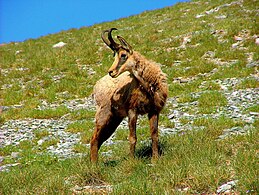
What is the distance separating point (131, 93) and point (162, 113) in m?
6.53

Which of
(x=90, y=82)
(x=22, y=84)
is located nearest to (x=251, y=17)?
(x=90, y=82)

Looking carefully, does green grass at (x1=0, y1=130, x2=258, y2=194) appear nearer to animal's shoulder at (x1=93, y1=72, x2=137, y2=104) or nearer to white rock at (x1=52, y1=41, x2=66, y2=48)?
animal's shoulder at (x1=93, y1=72, x2=137, y2=104)

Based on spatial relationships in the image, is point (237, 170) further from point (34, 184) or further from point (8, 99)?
point (8, 99)

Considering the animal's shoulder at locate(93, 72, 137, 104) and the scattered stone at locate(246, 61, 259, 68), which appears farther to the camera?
the scattered stone at locate(246, 61, 259, 68)

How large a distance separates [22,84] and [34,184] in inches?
683

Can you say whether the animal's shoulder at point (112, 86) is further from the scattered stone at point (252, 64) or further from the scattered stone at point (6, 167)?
the scattered stone at point (252, 64)

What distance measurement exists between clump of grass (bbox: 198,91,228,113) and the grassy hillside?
47mm

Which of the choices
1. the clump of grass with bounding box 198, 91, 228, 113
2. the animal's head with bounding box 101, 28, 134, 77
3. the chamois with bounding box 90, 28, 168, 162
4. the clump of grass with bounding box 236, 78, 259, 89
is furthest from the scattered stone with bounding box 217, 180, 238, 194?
the clump of grass with bounding box 236, 78, 259, 89

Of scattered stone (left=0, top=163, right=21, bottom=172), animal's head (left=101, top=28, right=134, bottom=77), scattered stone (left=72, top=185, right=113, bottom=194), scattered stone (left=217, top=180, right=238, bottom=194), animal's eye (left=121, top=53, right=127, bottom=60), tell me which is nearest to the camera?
scattered stone (left=217, top=180, right=238, bottom=194)

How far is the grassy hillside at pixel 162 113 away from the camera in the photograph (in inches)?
303

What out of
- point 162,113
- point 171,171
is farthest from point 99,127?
point 162,113

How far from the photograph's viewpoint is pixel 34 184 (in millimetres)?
8461

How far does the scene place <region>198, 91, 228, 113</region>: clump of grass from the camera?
1540 centimetres

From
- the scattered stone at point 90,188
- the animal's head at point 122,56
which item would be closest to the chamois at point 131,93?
the animal's head at point 122,56
